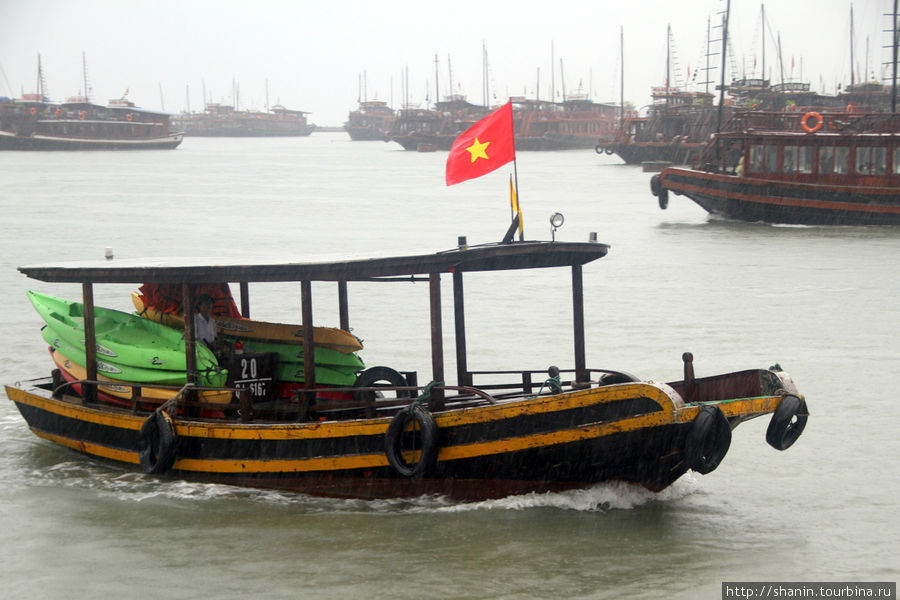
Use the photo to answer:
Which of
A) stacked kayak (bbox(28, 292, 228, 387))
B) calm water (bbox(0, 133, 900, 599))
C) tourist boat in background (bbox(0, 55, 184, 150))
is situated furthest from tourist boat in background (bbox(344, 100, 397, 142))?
stacked kayak (bbox(28, 292, 228, 387))

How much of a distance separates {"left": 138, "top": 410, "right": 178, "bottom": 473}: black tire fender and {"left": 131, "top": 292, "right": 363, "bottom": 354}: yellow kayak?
1.07 meters

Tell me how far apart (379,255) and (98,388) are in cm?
311

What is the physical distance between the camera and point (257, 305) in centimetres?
2075

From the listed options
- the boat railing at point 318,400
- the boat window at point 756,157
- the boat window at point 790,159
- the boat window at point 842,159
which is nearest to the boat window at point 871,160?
the boat window at point 842,159

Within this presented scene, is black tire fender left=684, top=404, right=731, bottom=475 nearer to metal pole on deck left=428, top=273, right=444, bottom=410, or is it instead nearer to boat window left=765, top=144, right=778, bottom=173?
metal pole on deck left=428, top=273, right=444, bottom=410

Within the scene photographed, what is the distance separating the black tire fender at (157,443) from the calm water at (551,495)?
341mm

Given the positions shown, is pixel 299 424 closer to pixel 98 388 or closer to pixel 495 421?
pixel 495 421

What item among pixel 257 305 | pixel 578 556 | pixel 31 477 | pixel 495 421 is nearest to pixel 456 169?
pixel 495 421

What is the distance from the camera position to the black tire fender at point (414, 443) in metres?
8.82

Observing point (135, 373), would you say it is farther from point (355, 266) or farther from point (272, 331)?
point (355, 266)

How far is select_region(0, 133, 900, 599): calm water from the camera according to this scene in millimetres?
8492

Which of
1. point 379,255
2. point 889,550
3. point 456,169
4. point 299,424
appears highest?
point 456,169

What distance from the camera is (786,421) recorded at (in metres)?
8.50

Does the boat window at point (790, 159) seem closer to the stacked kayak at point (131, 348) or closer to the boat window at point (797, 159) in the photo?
the boat window at point (797, 159)
